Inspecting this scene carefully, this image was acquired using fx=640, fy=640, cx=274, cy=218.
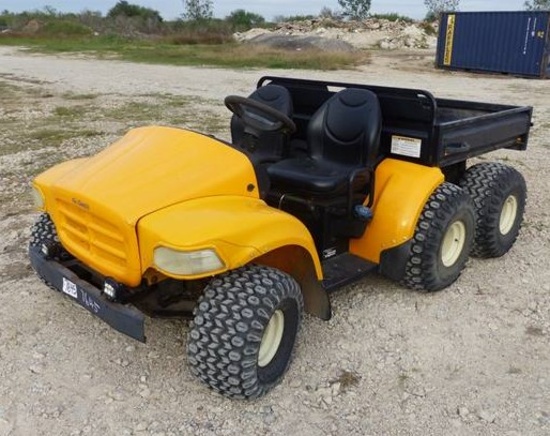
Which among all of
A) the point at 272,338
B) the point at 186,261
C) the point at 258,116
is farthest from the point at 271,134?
the point at 186,261

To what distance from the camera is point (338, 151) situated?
12.7 ft

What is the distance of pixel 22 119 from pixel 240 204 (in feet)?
27.6

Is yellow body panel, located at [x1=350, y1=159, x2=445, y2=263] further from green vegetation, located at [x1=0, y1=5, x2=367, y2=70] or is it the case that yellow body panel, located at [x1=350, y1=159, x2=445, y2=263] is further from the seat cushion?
green vegetation, located at [x1=0, y1=5, x2=367, y2=70]

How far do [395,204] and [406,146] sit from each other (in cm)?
41

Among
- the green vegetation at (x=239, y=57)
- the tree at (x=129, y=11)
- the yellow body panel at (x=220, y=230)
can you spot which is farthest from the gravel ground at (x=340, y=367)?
the tree at (x=129, y=11)

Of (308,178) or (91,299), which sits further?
(308,178)

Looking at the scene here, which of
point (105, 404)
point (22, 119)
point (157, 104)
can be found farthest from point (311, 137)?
point (157, 104)

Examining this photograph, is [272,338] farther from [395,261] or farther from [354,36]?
[354,36]

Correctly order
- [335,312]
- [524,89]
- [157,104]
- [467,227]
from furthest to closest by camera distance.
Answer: [524,89] < [157,104] < [467,227] < [335,312]

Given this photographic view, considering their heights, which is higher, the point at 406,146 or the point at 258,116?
the point at 258,116

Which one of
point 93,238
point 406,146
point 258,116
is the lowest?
point 93,238

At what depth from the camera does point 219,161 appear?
10.1ft

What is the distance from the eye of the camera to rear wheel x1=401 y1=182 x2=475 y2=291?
3750mm

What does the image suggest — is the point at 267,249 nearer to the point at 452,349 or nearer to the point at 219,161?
the point at 219,161
